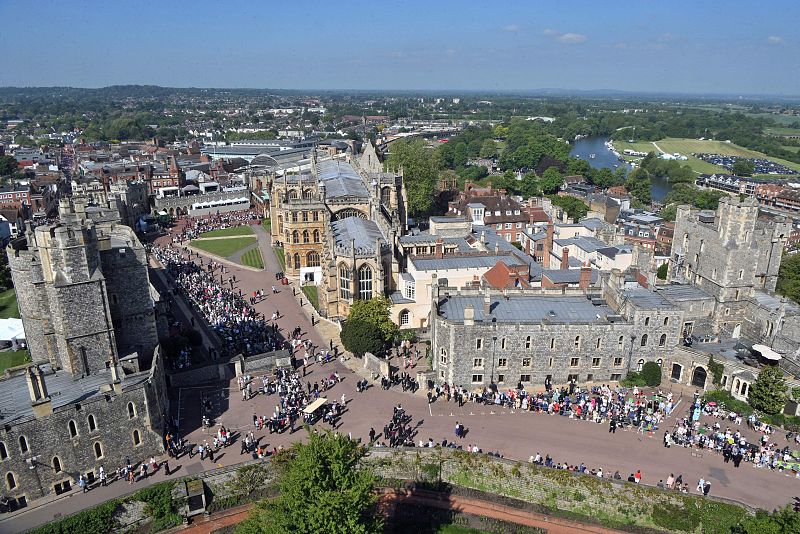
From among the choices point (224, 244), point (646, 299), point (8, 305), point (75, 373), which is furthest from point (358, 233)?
point (8, 305)

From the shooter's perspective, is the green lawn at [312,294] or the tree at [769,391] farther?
the green lawn at [312,294]

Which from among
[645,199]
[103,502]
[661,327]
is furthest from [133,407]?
[645,199]

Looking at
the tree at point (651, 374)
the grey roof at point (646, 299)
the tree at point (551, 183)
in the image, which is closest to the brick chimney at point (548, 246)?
the grey roof at point (646, 299)

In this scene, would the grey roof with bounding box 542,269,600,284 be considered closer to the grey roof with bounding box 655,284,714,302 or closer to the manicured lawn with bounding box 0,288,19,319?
the grey roof with bounding box 655,284,714,302

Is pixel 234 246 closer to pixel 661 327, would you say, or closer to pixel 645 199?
pixel 661 327

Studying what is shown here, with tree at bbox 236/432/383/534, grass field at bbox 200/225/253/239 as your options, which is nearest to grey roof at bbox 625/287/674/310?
tree at bbox 236/432/383/534

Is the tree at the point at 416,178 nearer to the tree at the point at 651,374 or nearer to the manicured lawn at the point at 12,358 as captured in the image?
the tree at the point at 651,374

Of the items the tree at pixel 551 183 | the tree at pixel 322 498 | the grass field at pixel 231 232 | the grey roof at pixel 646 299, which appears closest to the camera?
the tree at pixel 322 498

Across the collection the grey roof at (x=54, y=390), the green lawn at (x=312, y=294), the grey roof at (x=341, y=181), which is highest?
the grey roof at (x=341, y=181)
